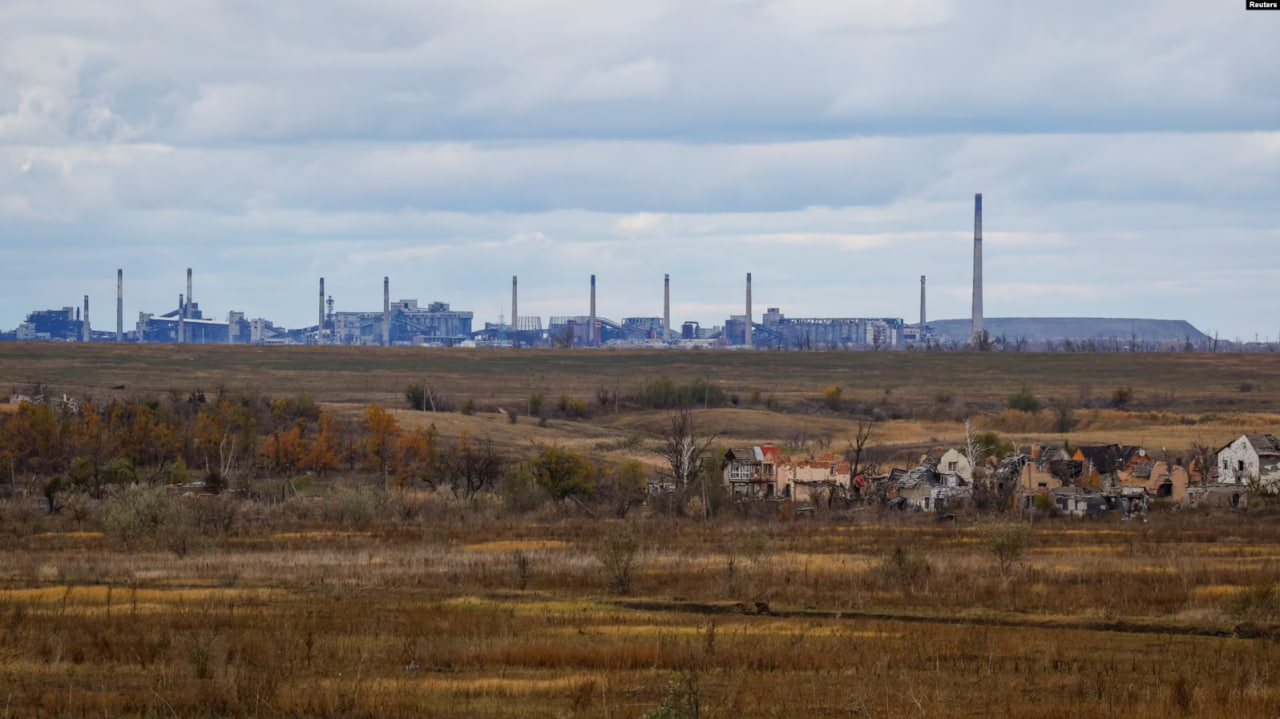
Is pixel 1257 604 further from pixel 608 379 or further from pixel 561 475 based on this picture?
pixel 608 379

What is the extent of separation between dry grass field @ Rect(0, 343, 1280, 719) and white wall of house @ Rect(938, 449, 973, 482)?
45.8ft

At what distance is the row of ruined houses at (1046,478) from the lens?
69562 mm

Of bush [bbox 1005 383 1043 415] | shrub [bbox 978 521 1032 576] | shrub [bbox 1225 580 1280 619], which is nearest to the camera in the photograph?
shrub [bbox 1225 580 1280 619]

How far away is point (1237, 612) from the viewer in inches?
1085

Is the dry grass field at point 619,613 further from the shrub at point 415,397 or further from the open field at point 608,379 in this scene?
the open field at point 608,379

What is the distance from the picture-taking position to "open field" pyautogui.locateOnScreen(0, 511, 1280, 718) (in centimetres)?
1853

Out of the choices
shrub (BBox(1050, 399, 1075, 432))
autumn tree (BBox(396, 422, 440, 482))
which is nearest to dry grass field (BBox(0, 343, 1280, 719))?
autumn tree (BBox(396, 422, 440, 482))

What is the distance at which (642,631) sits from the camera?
26141 millimetres

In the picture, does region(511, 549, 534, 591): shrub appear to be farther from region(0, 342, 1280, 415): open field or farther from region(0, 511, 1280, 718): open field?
region(0, 342, 1280, 415): open field

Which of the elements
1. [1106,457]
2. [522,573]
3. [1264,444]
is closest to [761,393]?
[1106,457]

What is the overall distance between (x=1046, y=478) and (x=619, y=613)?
49.5 m

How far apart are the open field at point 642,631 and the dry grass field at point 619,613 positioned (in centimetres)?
9

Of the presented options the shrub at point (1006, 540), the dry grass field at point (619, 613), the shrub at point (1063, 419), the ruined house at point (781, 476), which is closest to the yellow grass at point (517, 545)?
the dry grass field at point (619, 613)

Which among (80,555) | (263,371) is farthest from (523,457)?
(263,371)
